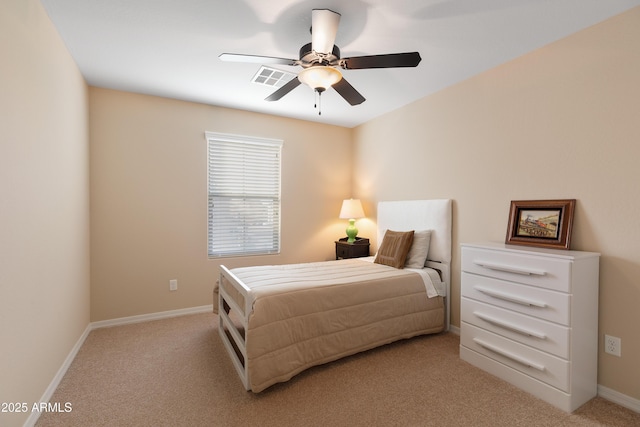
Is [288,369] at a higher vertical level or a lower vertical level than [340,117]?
lower

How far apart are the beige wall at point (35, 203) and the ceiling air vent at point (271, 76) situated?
4.87 ft

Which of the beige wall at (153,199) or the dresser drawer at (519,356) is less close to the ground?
the beige wall at (153,199)

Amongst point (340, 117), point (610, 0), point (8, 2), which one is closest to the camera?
point (8, 2)

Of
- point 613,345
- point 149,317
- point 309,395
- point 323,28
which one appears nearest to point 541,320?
point 613,345

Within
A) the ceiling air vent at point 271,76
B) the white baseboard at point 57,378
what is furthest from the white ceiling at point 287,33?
the white baseboard at point 57,378

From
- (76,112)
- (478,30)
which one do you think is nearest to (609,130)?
(478,30)

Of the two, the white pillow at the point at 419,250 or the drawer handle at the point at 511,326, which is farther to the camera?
the white pillow at the point at 419,250

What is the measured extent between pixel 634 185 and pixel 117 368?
3.86 m

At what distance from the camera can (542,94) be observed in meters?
2.41

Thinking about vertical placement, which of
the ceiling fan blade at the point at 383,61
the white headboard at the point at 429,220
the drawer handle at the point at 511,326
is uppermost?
the ceiling fan blade at the point at 383,61

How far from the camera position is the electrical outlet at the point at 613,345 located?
2.00 m

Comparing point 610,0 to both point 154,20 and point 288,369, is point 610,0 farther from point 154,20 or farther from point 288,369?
point 288,369

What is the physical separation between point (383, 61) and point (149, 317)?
349 centimetres

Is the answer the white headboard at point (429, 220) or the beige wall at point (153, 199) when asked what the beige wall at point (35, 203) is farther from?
the white headboard at point (429, 220)
